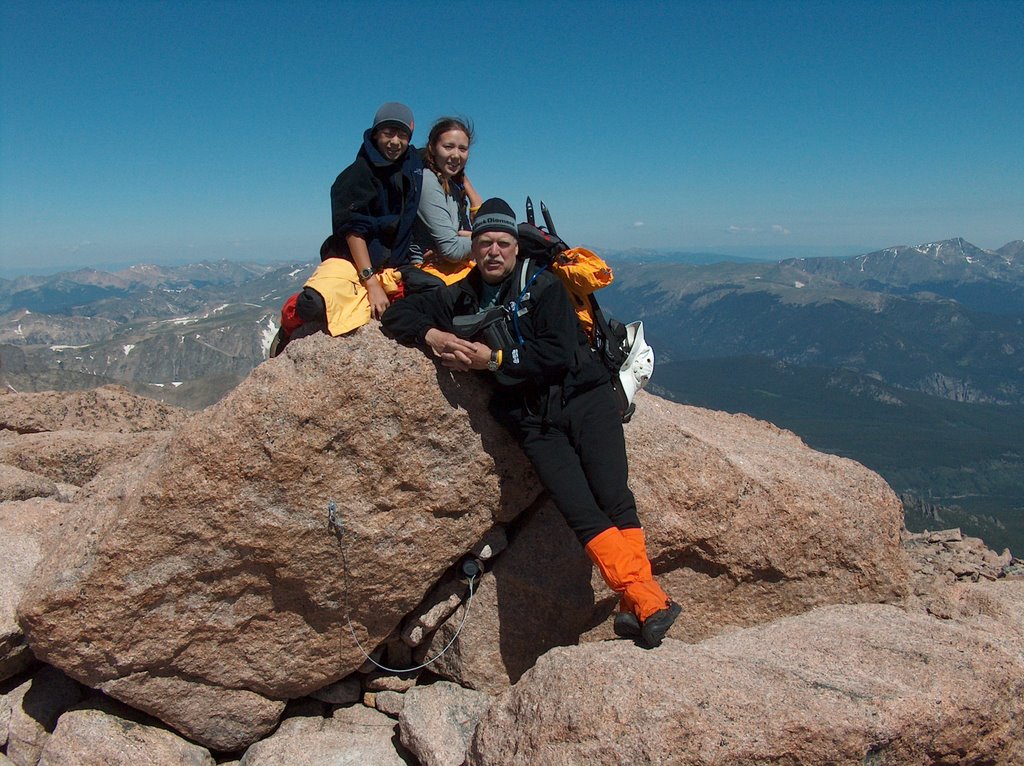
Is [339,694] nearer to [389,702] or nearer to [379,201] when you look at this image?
[389,702]

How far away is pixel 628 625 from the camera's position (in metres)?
8.30

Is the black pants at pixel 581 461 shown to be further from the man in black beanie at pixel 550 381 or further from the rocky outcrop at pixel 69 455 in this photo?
the rocky outcrop at pixel 69 455

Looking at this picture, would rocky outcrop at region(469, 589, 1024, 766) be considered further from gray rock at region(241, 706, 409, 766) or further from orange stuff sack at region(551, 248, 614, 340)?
orange stuff sack at region(551, 248, 614, 340)

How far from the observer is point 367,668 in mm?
11195

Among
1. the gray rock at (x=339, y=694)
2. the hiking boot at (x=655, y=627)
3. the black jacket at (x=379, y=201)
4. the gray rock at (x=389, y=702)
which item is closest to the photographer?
the hiking boot at (x=655, y=627)

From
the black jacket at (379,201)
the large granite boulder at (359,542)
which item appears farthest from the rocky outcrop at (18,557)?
the black jacket at (379,201)

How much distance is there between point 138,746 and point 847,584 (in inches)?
466

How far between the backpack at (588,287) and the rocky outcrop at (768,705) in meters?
3.95

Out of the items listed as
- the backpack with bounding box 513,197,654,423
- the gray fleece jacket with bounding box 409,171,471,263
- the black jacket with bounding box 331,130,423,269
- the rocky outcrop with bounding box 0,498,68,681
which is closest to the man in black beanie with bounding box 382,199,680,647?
the backpack with bounding box 513,197,654,423

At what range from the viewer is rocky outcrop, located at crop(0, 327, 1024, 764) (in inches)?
299

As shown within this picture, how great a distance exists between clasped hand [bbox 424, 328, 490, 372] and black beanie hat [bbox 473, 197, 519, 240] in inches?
56.0

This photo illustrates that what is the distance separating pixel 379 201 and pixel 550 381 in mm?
Answer: 3765

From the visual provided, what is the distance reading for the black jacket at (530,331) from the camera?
322 inches

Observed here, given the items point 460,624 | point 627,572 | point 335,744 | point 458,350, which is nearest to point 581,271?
point 458,350
